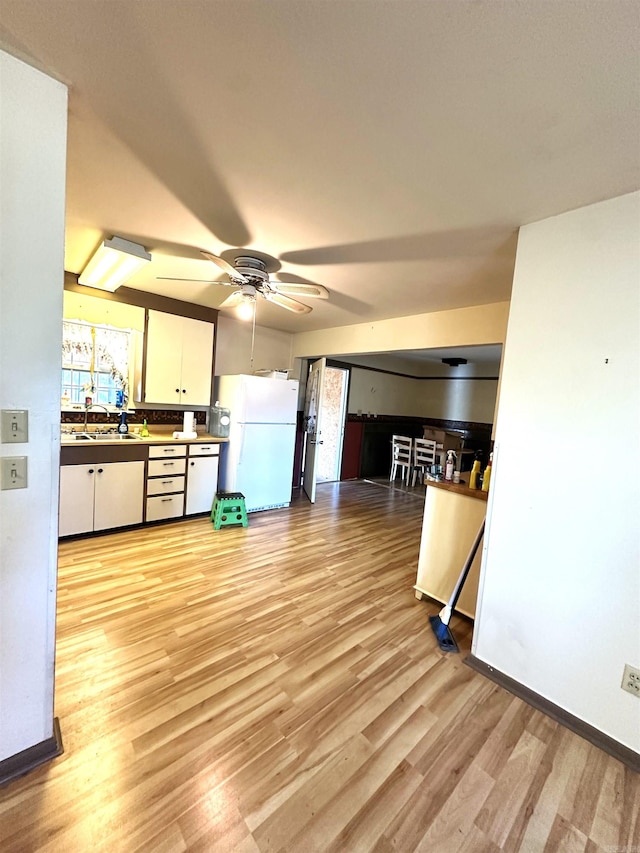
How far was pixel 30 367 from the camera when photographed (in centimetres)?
115

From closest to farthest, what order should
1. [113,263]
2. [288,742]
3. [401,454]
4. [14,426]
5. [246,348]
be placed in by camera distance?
[14,426] → [288,742] → [113,263] → [246,348] → [401,454]

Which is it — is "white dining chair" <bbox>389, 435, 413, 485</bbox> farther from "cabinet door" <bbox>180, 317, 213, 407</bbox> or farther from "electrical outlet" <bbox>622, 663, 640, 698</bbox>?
"electrical outlet" <bbox>622, 663, 640, 698</bbox>

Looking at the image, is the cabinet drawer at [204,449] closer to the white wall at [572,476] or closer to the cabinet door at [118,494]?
the cabinet door at [118,494]

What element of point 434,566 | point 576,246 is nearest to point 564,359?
point 576,246

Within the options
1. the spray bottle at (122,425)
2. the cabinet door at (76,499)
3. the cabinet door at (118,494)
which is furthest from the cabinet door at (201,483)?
the cabinet door at (76,499)

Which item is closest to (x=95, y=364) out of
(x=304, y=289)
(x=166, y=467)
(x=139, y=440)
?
(x=139, y=440)

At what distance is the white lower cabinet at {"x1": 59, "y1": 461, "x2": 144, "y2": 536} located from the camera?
2.97m

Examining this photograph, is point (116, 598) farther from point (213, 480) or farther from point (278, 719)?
point (213, 480)

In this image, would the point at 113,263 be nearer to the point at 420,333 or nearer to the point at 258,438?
the point at 258,438

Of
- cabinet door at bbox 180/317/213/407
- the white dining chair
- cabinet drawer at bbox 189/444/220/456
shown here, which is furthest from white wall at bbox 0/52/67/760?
the white dining chair

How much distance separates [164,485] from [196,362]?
4.75ft

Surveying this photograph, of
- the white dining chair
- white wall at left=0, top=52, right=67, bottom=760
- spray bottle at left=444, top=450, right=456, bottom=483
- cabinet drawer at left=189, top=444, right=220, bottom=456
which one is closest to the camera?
white wall at left=0, top=52, right=67, bottom=760

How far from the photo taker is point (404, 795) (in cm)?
123

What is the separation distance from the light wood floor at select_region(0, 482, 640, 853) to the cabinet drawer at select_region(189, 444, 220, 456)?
1.47 metres
